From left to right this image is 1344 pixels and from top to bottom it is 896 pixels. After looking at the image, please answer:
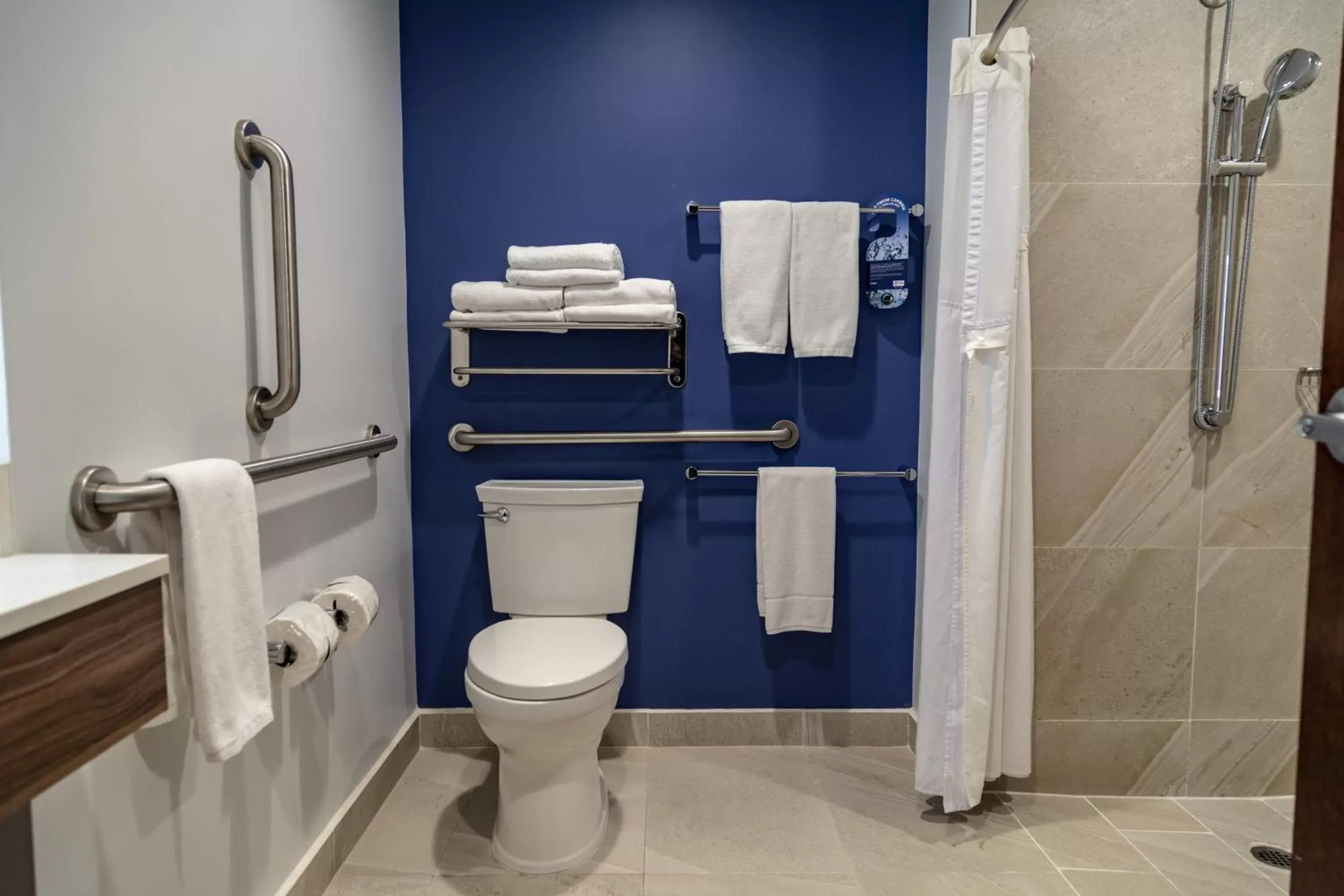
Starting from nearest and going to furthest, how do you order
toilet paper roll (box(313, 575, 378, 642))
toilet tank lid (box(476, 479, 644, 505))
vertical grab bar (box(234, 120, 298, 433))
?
1. vertical grab bar (box(234, 120, 298, 433))
2. toilet paper roll (box(313, 575, 378, 642))
3. toilet tank lid (box(476, 479, 644, 505))

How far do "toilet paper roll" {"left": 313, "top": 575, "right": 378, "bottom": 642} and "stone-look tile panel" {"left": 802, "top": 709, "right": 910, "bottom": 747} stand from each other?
133cm

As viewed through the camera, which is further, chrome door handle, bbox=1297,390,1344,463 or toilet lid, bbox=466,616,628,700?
toilet lid, bbox=466,616,628,700

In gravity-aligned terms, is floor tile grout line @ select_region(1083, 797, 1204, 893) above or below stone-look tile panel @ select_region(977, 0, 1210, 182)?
below

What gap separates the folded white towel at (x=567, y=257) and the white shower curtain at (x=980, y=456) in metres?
0.82

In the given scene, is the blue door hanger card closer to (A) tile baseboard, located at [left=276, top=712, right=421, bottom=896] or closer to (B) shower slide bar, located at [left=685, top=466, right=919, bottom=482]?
(B) shower slide bar, located at [left=685, top=466, right=919, bottom=482]

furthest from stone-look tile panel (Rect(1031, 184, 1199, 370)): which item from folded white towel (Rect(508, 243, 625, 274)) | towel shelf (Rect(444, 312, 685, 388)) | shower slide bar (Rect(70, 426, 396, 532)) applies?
shower slide bar (Rect(70, 426, 396, 532))

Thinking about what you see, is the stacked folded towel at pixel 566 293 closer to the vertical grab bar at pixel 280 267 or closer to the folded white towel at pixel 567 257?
the folded white towel at pixel 567 257

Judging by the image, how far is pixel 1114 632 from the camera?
6.34 feet

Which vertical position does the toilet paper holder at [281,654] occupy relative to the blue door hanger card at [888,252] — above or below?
below

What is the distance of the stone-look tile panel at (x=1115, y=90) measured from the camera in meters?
1.81

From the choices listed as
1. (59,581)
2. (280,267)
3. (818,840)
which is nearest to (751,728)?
(818,840)

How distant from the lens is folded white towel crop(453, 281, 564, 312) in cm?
193

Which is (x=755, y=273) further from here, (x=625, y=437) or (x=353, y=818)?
(x=353, y=818)

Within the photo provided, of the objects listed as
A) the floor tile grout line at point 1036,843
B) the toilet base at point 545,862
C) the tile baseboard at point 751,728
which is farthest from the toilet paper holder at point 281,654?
the floor tile grout line at point 1036,843
